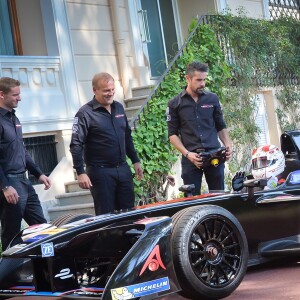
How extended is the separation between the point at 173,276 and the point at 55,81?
842 centimetres

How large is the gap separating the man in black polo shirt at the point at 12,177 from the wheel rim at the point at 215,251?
1987mm

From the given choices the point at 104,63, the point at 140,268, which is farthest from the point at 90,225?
the point at 104,63

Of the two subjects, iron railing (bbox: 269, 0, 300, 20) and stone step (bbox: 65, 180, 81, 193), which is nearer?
stone step (bbox: 65, 180, 81, 193)

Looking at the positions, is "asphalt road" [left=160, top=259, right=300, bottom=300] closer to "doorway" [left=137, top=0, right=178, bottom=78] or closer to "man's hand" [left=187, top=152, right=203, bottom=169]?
"man's hand" [left=187, top=152, right=203, bottom=169]

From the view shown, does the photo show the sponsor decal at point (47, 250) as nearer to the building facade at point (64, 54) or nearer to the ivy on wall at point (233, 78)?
the ivy on wall at point (233, 78)

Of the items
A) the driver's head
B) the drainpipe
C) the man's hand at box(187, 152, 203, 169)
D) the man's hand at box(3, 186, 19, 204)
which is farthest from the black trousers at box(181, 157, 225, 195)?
the drainpipe

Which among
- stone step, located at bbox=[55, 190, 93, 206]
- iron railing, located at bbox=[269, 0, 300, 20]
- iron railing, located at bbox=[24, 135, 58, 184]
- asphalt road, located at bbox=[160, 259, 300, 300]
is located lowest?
asphalt road, located at bbox=[160, 259, 300, 300]

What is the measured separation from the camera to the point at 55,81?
544 inches

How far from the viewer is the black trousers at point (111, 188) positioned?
7902 mm

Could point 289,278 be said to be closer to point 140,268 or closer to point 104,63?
point 140,268

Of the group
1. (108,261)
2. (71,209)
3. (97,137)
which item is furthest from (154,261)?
(71,209)

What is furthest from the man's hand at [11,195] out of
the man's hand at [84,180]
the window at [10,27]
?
→ the window at [10,27]

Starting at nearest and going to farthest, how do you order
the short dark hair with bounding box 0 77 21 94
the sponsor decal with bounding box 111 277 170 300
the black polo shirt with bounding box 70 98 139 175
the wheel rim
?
the sponsor decal with bounding box 111 277 170 300
the wheel rim
the short dark hair with bounding box 0 77 21 94
the black polo shirt with bounding box 70 98 139 175

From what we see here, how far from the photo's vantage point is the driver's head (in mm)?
8234
